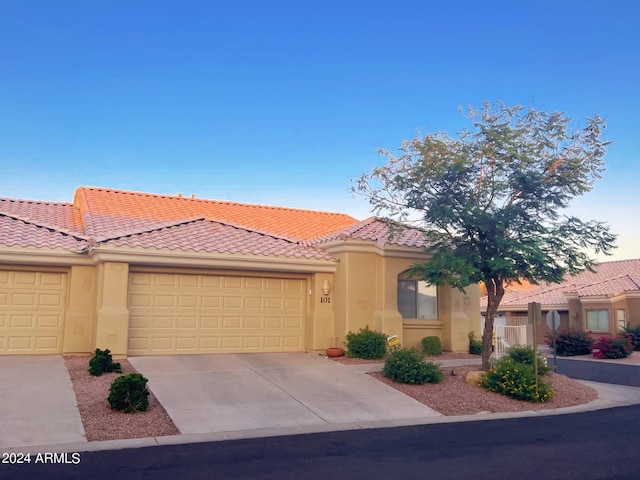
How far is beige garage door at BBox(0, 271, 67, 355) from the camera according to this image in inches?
636

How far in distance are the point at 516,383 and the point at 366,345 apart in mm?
4679

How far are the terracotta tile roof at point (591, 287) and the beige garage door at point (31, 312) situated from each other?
84.9 ft

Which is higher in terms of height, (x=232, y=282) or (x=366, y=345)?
(x=232, y=282)

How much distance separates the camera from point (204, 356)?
659 inches

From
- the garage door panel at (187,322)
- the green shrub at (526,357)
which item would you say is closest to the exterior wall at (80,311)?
the garage door panel at (187,322)

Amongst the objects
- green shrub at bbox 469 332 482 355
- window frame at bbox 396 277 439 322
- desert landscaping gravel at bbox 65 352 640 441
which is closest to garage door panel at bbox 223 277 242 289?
desert landscaping gravel at bbox 65 352 640 441

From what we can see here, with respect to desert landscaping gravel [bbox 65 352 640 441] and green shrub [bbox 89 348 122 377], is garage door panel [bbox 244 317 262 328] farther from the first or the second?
green shrub [bbox 89 348 122 377]

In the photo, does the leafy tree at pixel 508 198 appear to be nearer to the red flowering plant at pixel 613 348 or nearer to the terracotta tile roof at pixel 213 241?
the terracotta tile roof at pixel 213 241

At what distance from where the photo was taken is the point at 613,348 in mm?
26953

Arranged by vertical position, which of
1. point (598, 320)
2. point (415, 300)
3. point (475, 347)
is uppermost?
point (415, 300)

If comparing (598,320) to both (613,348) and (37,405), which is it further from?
(37,405)

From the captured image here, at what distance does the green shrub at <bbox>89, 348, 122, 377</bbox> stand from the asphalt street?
5.36 metres

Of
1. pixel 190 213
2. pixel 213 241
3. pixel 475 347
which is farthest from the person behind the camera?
pixel 190 213

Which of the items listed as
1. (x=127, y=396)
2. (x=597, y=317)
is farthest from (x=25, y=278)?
(x=597, y=317)
